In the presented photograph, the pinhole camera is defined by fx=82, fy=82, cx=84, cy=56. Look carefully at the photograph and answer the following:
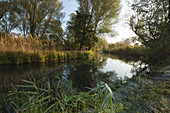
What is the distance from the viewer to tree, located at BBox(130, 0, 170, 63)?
3285 mm

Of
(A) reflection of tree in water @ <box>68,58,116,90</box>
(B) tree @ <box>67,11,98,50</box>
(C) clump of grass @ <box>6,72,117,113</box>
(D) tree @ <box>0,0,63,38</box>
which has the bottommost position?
(A) reflection of tree in water @ <box>68,58,116,90</box>

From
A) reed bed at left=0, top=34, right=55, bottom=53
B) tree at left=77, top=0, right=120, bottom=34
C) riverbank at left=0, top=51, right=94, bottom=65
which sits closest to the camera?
riverbank at left=0, top=51, right=94, bottom=65

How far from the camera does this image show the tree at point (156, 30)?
3285 mm

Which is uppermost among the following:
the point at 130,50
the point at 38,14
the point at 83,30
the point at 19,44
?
the point at 38,14

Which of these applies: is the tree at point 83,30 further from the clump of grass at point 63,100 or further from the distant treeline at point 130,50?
the clump of grass at point 63,100

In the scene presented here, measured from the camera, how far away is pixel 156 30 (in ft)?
11.8

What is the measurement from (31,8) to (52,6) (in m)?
3.19

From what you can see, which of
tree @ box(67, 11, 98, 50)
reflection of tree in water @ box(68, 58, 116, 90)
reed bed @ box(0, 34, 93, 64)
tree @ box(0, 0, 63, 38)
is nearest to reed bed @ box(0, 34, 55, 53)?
reed bed @ box(0, 34, 93, 64)

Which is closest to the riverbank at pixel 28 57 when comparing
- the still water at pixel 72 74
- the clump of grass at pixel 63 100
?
the still water at pixel 72 74

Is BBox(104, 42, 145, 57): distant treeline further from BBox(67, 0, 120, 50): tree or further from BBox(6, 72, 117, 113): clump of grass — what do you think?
BBox(67, 0, 120, 50): tree

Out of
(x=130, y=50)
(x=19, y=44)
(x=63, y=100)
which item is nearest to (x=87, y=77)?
(x=63, y=100)

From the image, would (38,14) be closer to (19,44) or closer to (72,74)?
(19,44)

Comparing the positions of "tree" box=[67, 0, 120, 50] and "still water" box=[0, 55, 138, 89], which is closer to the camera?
"still water" box=[0, 55, 138, 89]

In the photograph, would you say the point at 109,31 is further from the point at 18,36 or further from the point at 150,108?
the point at 150,108
